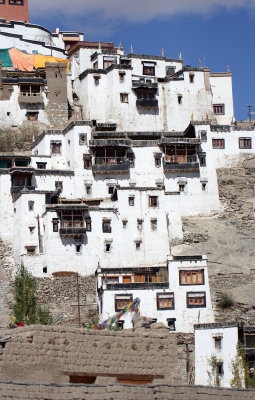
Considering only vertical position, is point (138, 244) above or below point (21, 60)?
below

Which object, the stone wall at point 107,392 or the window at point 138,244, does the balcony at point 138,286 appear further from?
the stone wall at point 107,392

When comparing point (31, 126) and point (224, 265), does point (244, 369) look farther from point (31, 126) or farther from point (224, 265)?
point (31, 126)

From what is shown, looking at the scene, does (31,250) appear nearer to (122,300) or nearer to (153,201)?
(153,201)

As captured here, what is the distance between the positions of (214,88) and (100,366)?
62863mm

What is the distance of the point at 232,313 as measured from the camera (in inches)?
2051

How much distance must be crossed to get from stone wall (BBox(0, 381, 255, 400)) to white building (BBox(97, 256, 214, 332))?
31149mm

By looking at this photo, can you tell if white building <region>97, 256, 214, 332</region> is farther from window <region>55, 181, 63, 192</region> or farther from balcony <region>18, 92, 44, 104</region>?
balcony <region>18, 92, 44, 104</region>

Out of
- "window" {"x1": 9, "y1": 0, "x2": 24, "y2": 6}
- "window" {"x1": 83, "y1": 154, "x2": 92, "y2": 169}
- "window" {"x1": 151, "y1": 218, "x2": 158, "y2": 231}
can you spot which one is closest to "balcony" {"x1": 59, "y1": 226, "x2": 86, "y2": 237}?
"window" {"x1": 151, "y1": 218, "x2": 158, "y2": 231}

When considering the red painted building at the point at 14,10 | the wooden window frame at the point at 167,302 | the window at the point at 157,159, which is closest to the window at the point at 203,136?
the window at the point at 157,159

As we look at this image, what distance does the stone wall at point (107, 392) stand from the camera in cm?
1792

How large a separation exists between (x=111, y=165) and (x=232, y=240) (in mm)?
11674

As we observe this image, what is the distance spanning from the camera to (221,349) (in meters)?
44.8

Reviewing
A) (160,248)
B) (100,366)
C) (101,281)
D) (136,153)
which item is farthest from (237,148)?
(100,366)

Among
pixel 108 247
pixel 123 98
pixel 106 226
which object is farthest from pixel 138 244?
pixel 123 98
